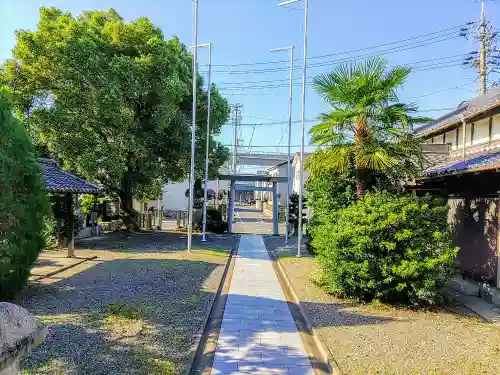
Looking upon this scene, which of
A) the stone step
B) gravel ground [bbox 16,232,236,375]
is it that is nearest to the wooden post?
gravel ground [bbox 16,232,236,375]

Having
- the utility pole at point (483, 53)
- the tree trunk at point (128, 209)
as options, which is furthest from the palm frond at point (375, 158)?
the utility pole at point (483, 53)

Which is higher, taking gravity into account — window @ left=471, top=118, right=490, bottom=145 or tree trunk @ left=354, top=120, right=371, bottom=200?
window @ left=471, top=118, right=490, bottom=145

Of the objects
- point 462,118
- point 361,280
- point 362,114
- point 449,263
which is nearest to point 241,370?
point 361,280

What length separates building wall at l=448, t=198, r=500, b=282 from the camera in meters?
8.34

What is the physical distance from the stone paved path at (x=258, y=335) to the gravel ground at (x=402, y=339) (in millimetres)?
478

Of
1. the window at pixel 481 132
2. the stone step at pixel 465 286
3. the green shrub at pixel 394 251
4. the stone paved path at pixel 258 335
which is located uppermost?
the window at pixel 481 132

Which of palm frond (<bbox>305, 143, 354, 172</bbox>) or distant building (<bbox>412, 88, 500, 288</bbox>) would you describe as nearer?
distant building (<bbox>412, 88, 500, 288</bbox>)

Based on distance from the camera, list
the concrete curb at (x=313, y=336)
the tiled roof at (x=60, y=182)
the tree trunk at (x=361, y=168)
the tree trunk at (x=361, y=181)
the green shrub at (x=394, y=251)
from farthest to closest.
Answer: the tiled roof at (x=60, y=182) < the tree trunk at (x=361, y=181) < the tree trunk at (x=361, y=168) < the green shrub at (x=394, y=251) < the concrete curb at (x=313, y=336)

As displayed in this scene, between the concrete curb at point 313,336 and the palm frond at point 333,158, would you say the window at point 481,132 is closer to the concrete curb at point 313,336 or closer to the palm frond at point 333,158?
the palm frond at point 333,158

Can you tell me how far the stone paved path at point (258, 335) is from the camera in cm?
491

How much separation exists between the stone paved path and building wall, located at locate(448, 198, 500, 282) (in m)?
4.36

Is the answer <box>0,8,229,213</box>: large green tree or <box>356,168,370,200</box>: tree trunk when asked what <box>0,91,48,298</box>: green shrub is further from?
<box>0,8,229,213</box>: large green tree

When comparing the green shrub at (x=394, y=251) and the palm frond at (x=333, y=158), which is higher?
the palm frond at (x=333, y=158)

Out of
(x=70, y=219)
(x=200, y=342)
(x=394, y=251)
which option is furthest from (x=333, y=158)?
(x=70, y=219)
